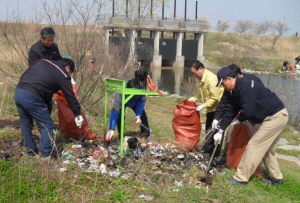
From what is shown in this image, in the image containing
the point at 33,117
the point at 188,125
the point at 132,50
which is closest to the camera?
the point at 33,117

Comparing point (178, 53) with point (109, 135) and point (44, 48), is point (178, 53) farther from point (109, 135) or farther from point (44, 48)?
point (109, 135)

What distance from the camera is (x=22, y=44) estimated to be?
7148mm

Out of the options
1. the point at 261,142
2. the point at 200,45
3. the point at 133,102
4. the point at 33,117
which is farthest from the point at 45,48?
A: the point at 200,45

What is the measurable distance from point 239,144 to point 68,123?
2499mm

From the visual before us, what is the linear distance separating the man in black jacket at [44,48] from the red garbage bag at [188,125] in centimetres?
212

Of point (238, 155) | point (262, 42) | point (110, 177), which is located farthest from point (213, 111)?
point (262, 42)

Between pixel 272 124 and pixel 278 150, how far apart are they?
116 inches

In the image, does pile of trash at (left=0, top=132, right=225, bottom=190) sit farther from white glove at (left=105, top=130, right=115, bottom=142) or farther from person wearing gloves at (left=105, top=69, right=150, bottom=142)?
person wearing gloves at (left=105, top=69, right=150, bottom=142)

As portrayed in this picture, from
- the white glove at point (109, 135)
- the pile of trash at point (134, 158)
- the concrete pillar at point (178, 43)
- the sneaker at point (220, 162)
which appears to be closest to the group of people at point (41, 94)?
the pile of trash at point (134, 158)

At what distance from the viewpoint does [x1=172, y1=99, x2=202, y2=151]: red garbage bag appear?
5352 millimetres

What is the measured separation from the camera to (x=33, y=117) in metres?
4.15

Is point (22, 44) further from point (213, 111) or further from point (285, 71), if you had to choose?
point (285, 71)

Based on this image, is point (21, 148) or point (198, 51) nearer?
point (21, 148)

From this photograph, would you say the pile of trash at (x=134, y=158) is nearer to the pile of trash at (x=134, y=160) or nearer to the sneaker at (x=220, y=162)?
the pile of trash at (x=134, y=160)
